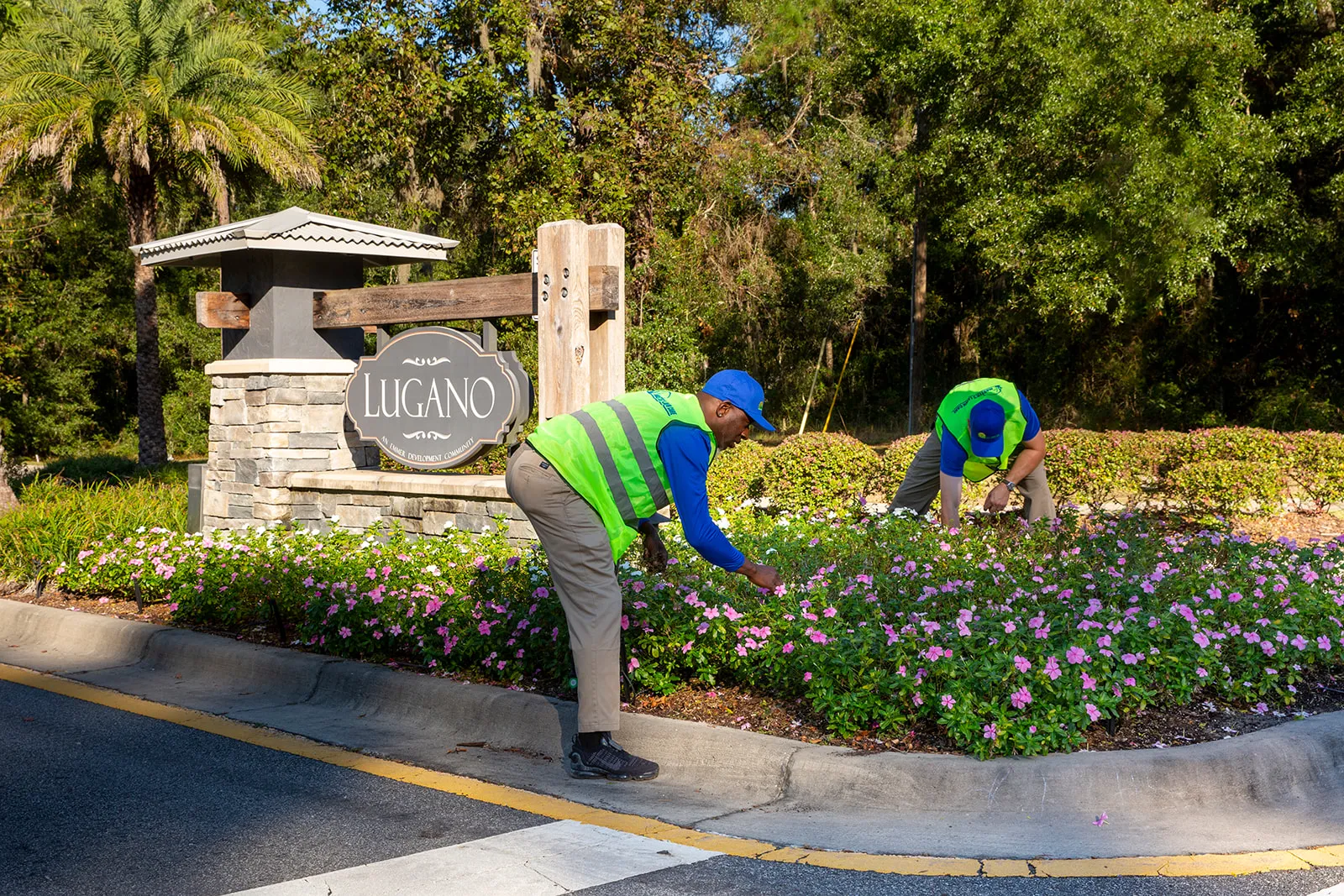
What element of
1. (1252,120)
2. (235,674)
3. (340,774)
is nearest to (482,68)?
(1252,120)

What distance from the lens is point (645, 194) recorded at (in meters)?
19.2

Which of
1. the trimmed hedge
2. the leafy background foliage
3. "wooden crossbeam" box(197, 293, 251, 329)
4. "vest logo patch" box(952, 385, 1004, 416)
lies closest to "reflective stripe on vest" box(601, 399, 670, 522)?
"vest logo patch" box(952, 385, 1004, 416)

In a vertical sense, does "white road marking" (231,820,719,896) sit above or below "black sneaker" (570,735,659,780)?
below

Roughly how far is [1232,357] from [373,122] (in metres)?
17.3

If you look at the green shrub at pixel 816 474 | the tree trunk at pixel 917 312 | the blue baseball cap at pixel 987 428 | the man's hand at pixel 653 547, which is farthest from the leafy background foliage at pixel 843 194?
the man's hand at pixel 653 547

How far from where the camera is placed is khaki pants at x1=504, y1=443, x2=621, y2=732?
4555mm

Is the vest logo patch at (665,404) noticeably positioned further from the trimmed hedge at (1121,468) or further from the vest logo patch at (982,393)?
the trimmed hedge at (1121,468)

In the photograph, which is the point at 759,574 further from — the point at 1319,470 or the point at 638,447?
the point at 1319,470

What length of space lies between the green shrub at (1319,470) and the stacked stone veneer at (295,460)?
776 centimetres

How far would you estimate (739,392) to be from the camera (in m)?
4.55

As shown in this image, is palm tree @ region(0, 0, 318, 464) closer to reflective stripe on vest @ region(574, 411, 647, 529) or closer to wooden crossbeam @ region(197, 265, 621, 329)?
wooden crossbeam @ region(197, 265, 621, 329)

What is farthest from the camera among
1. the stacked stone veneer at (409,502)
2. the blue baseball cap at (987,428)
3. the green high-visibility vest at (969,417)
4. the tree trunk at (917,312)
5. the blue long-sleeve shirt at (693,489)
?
the tree trunk at (917,312)

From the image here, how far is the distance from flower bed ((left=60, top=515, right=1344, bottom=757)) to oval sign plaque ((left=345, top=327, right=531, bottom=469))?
3.27ft

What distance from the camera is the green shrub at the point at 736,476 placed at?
10836 mm
